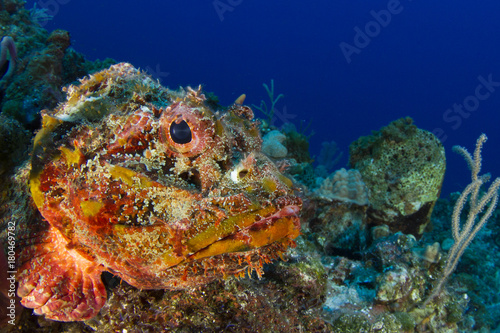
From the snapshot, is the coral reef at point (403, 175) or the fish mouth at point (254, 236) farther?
the coral reef at point (403, 175)

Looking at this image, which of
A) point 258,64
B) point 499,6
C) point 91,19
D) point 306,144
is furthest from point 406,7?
point 306,144

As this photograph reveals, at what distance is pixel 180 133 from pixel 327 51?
156m

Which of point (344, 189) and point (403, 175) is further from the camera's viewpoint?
point (403, 175)

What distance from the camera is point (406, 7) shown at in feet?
476

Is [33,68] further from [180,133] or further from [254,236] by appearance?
[254,236]

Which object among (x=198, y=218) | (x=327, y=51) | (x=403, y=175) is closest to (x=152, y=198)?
(x=198, y=218)

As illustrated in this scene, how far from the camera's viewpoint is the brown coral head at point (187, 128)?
207 centimetres

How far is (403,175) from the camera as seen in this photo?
7.04 metres

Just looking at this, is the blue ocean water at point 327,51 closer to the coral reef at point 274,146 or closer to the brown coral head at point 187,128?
the coral reef at point 274,146

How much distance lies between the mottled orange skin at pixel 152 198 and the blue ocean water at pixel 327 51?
10675cm

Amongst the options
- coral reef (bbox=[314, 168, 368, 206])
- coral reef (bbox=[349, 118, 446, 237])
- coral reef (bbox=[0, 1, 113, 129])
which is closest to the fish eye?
coral reef (bbox=[0, 1, 113, 129])

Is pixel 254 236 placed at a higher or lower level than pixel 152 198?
higher

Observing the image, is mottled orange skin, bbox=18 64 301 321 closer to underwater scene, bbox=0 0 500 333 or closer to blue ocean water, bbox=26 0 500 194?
underwater scene, bbox=0 0 500 333

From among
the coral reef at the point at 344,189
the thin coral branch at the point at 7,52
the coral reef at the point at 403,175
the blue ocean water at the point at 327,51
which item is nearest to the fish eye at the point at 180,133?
the coral reef at the point at 344,189
